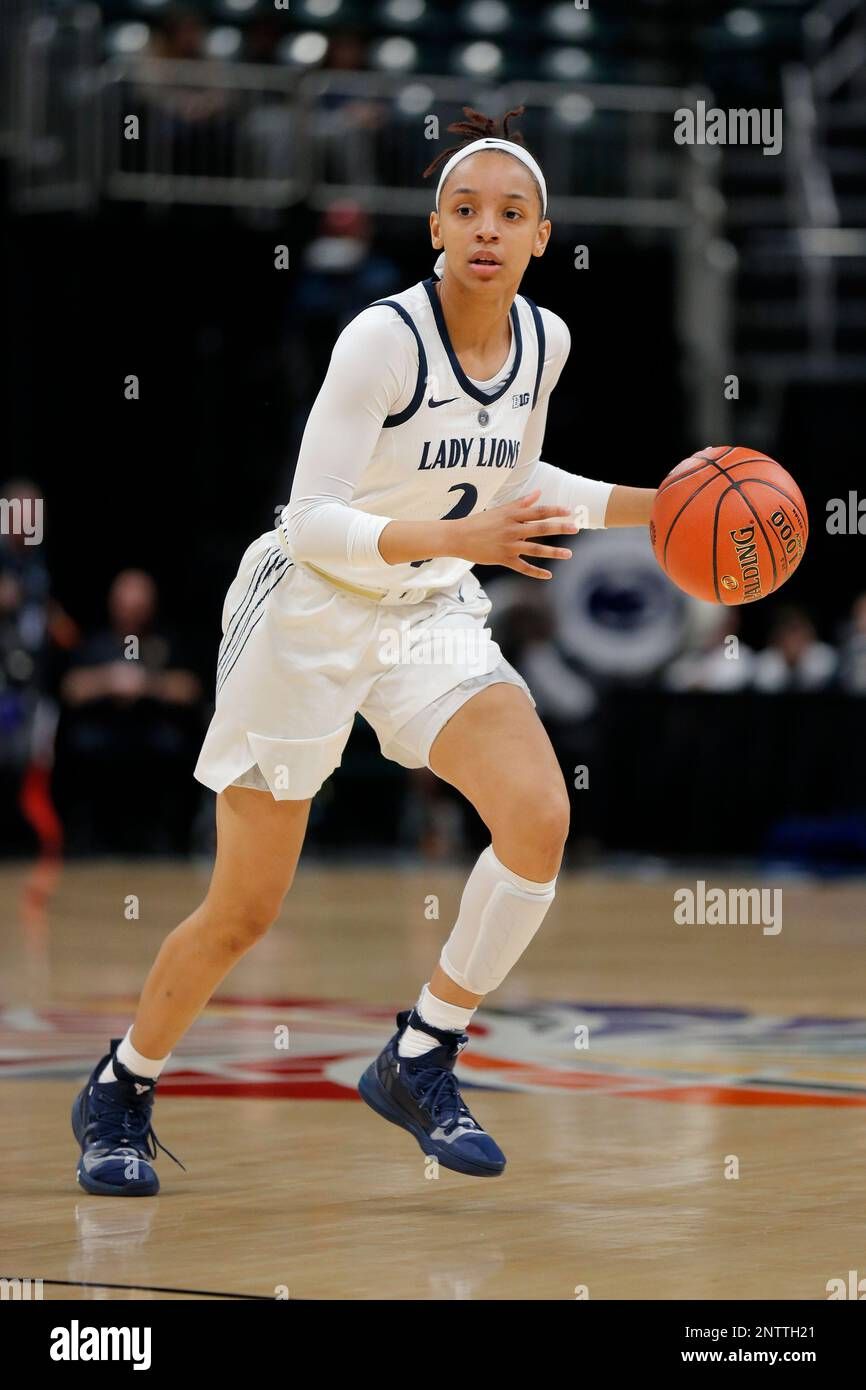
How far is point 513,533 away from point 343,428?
580 millimetres

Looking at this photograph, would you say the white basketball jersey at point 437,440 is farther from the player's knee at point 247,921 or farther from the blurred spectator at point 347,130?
the blurred spectator at point 347,130

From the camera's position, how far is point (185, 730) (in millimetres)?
15070

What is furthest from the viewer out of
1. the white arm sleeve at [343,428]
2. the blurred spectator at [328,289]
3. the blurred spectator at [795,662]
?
the blurred spectator at [328,289]

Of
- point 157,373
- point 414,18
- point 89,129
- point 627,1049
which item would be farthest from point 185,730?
point 627,1049

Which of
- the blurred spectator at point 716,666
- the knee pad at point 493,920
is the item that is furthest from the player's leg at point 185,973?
the blurred spectator at point 716,666

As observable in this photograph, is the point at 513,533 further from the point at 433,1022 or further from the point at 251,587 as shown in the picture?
the point at 433,1022

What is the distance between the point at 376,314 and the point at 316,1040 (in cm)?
303

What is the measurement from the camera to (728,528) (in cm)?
477

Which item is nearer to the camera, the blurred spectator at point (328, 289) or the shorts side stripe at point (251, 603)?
the shorts side stripe at point (251, 603)

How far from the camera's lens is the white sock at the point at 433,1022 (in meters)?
4.94

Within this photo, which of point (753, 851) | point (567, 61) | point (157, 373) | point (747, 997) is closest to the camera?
point (747, 997)

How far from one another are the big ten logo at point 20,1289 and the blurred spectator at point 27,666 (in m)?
10.8

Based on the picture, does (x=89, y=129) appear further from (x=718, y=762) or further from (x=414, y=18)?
(x=718, y=762)
